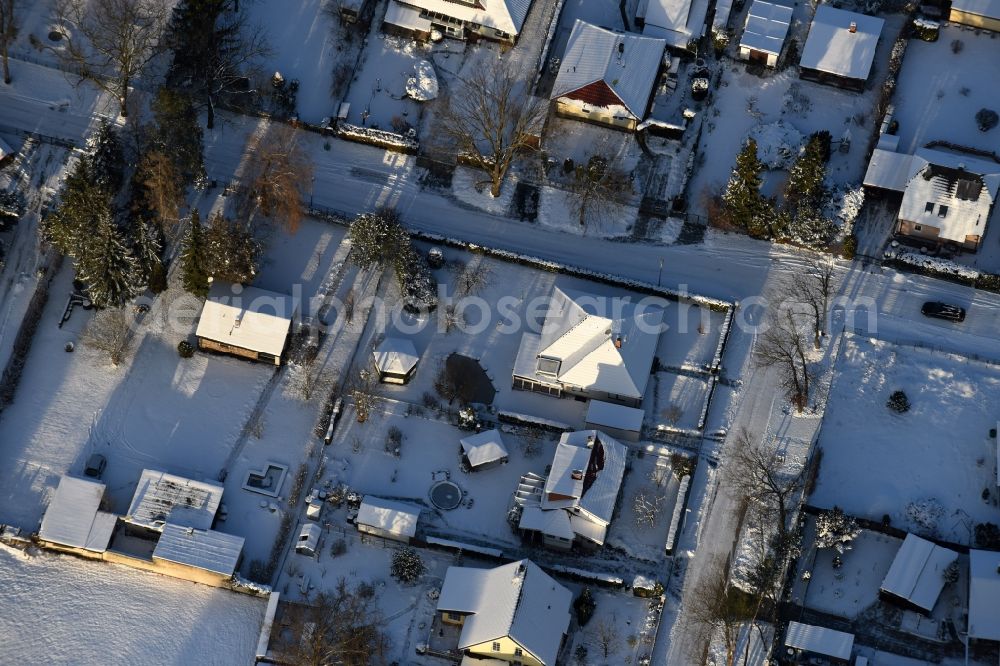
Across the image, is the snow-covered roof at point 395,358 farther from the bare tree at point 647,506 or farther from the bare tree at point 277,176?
the bare tree at point 647,506

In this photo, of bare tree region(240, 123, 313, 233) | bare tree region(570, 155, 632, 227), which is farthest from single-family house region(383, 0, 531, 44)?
bare tree region(570, 155, 632, 227)

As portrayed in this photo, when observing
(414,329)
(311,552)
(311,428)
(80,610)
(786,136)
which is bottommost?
(80,610)

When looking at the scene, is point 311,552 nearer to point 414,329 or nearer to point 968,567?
point 414,329

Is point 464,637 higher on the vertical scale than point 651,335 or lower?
lower

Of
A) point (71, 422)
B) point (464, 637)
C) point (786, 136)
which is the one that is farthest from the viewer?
point (786, 136)

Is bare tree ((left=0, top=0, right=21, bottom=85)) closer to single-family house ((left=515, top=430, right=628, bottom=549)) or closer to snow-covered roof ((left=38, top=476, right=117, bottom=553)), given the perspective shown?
snow-covered roof ((left=38, top=476, right=117, bottom=553))

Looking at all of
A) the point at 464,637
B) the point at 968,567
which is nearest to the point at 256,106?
the point at 464,637
